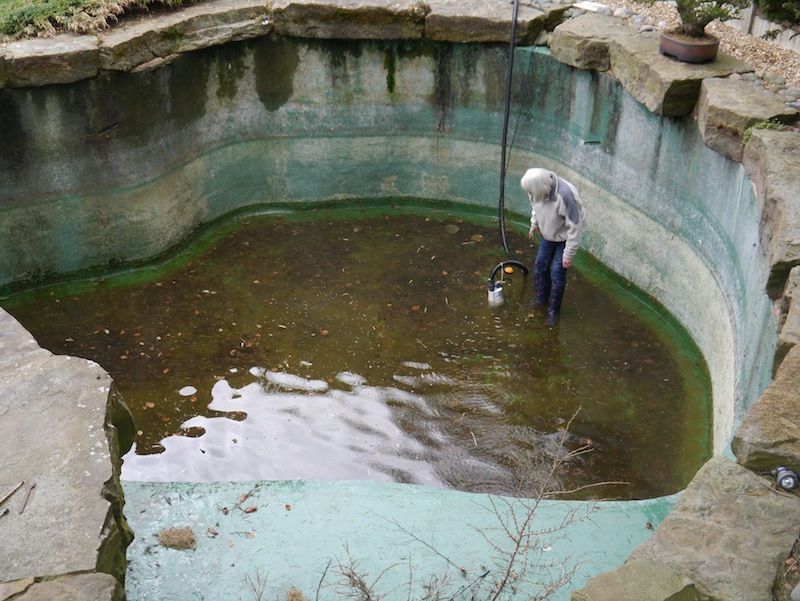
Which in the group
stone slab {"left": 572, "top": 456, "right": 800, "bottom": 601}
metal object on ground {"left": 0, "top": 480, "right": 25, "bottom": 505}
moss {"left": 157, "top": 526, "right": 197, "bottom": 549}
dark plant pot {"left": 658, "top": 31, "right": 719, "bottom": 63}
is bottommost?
moss {"left": 157, "top": 526, "right": 197, "bottom": 549}

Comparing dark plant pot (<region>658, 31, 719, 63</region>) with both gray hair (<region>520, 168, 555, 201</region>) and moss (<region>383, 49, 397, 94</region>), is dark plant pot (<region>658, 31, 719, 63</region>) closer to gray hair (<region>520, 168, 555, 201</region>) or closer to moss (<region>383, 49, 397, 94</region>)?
gray hair (<region>520, 168, 555, 201</region>)

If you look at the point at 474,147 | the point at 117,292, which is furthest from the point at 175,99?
the point at 474,147

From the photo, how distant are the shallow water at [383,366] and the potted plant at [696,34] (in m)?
2.26

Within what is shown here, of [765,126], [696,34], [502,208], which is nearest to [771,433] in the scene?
[765,126]

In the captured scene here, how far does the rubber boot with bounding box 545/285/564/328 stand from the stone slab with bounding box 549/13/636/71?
7.85ft

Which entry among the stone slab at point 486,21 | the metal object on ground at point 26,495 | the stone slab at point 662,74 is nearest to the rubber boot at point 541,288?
the stone slab at point 662,74


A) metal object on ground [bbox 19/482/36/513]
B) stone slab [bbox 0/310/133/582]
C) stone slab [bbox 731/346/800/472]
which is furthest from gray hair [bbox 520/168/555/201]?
metal object on ground [bbox 19/482/36/513]

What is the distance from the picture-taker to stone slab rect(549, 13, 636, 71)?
8.28 m

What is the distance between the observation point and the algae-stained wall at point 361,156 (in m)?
7.41

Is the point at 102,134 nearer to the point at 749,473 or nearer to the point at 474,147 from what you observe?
the point at 474,147

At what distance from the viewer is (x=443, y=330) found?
7641 millimetres

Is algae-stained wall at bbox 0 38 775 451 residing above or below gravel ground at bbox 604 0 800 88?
below

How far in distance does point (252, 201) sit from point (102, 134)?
209 cm

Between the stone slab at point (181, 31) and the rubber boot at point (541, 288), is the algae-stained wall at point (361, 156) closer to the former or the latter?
the stone slab at point (181, 31)
